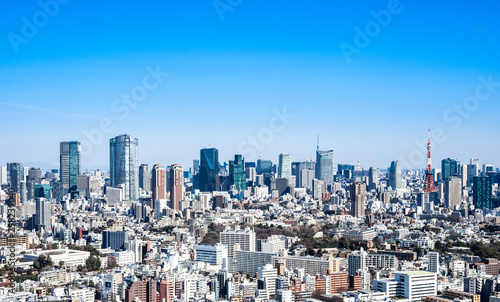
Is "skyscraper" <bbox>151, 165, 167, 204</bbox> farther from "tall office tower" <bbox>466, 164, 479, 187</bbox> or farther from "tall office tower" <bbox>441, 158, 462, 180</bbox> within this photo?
"tall office tower" <bbox>466, 164, 479, 187</bbox>

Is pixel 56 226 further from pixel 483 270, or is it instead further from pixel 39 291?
pixel 483 270

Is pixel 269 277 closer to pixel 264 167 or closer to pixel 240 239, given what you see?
pixel 240 239

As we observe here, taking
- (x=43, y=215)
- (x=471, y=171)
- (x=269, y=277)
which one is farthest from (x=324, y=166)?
(x=269, y=277)

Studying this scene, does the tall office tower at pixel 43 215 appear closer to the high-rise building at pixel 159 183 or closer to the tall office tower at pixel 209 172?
the high-rise building at pixel 159 183

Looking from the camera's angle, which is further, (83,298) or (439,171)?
(439,171)

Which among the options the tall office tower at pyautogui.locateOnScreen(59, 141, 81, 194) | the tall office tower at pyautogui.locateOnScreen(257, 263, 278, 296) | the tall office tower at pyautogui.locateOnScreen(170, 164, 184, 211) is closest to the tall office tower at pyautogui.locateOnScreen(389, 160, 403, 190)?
the tall office tower at pyautogui.locateOnScreen(170, 164, 184, 211)

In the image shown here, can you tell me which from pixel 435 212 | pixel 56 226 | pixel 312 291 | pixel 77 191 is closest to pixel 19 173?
pixel 77 191
